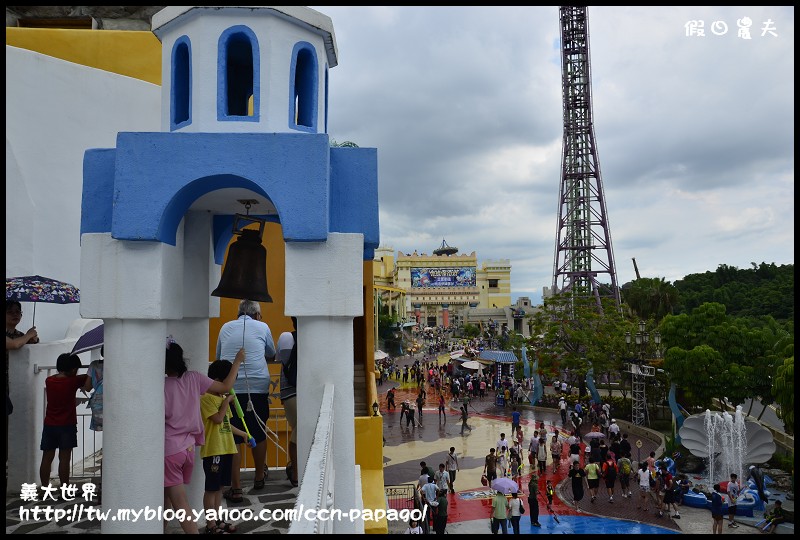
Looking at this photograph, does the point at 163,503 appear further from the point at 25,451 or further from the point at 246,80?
the point at 246,80

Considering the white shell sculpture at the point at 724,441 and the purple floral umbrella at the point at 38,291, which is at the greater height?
the purple floral umbrella at the point at 38,291

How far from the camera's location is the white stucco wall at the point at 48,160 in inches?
344

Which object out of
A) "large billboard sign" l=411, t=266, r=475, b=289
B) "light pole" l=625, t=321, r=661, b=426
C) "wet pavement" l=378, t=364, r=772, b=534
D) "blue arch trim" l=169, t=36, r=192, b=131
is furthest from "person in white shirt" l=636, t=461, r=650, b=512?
"large billboard sign" l=411, t=266, r=475, b=289

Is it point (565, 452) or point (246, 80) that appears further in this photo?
point (565, 452)

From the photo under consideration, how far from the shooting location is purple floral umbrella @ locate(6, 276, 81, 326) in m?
6.01

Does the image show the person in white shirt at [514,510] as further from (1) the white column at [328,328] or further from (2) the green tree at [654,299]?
(2) the green tree at [654,299]

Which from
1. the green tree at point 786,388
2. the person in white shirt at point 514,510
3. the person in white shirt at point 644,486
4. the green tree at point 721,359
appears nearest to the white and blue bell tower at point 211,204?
the person in white shirt at point 514,510

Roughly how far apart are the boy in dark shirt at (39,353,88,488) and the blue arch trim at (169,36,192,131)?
2.57 metres

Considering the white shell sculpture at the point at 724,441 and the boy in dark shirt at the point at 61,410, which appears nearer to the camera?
the boy in dark shirt at the point at 61,410

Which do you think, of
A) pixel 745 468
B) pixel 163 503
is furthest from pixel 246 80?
pixel 745 468

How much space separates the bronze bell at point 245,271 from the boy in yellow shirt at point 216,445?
669 mm

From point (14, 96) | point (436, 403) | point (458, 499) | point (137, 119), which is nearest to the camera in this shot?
point (14, 96)

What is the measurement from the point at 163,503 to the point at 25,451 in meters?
2.42

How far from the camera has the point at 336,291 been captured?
480cm
